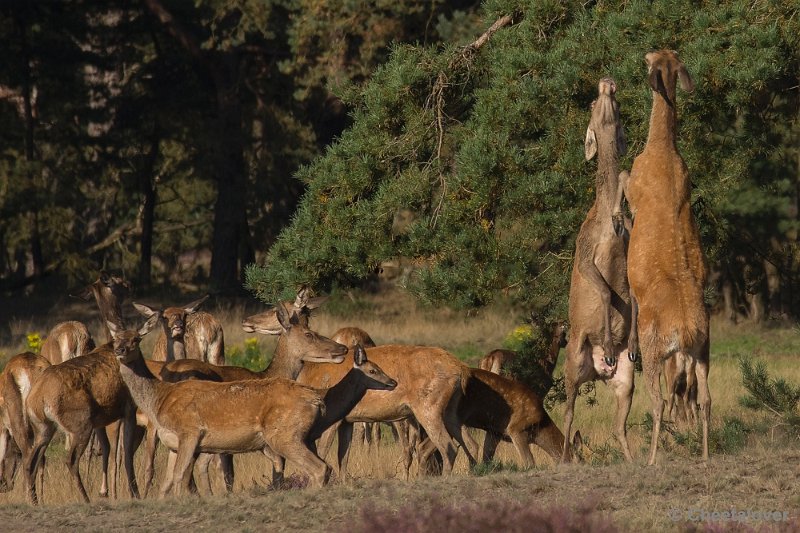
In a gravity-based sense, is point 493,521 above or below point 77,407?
above

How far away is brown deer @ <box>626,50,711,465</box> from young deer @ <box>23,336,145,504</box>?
4.47 metres

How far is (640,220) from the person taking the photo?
36.7ft

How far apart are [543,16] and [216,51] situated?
20162 mm

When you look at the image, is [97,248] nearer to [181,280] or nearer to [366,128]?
[181,280]

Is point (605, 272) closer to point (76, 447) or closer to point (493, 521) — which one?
point (493, 521)

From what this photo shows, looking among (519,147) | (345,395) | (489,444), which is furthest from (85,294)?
(519,147)

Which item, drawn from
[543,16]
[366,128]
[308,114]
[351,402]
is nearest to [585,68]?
[543,16]

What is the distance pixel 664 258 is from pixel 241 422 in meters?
3.55

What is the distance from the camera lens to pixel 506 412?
13.0 meters

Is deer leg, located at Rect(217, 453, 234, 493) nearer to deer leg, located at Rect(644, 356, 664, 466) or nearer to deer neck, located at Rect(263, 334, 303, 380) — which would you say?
deer neck, located at Rect(263, 334, 303, 380)

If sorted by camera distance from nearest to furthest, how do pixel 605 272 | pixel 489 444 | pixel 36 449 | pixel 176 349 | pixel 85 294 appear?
1. pixel 605 272
2. pixel 36 449
3. pixel 489 444
4. pixel 85 294
5. pixel 176 349

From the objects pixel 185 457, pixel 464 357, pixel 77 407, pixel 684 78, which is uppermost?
pixel 684 78

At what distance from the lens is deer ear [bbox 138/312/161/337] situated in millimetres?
12469

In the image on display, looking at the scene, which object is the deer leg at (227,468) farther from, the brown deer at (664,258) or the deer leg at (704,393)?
the deer leg at (704,393)
